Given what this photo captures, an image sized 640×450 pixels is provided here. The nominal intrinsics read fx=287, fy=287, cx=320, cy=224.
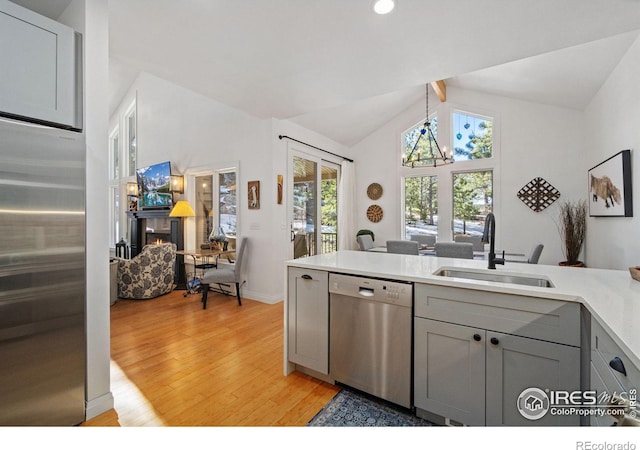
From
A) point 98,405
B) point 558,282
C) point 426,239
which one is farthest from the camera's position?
point 426,239

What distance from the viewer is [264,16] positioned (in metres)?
2.06

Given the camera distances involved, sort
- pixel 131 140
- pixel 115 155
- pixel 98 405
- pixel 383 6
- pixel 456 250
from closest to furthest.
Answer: pixel 98 405, pixel 383 6, pixel 456 250, pixel 131 140, pixel 115 155

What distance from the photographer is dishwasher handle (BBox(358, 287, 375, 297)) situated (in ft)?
6.16

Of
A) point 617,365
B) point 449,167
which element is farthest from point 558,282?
point 449,167

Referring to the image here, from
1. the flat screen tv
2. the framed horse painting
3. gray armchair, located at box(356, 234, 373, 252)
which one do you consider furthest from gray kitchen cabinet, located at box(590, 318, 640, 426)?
the flat screen tv

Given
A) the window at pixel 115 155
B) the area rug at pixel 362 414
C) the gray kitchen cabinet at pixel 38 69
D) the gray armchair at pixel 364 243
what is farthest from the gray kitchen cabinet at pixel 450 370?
the window at pixel 115 155

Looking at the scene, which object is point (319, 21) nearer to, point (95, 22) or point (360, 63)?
point (360, 63)

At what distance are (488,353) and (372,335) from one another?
66 cm

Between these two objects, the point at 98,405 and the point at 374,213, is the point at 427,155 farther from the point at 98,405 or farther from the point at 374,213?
the point at 98,405

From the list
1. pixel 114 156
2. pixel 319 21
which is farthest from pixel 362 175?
pixel 114 156

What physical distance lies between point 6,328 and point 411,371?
7.30 feet

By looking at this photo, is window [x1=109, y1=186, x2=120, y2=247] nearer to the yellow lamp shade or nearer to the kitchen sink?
the yellow lamp shade

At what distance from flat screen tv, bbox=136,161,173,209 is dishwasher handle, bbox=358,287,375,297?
4694 millimetres

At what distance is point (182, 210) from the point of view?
4.88 meters
